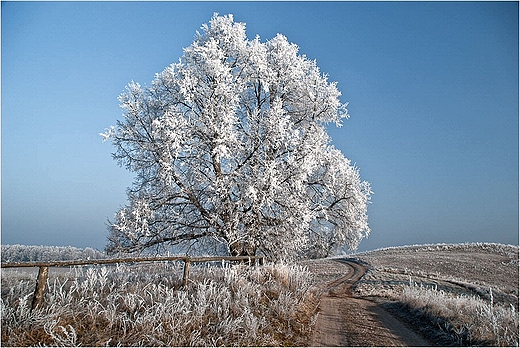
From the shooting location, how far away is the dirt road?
8.24m

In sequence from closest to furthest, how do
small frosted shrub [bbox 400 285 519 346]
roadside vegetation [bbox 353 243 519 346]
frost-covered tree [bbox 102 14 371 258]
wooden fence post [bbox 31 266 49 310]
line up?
wooden fence post [bbox 31 266 49 310]
small frosted shrub [bbox 400 285 519 346]
roadside vegetation [bbox 353 243 519 346]
frost-covered tree [bbox 102 14 371 258]

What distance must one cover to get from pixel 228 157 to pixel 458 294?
15.4 meters

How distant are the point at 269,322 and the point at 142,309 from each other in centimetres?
298

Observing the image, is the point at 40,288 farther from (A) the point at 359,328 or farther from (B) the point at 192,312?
(A) the point at 359,328

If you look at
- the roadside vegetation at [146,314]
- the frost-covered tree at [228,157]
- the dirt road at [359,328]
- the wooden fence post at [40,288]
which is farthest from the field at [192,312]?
the frost-covered tree at [228,157]

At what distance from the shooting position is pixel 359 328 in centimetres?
945

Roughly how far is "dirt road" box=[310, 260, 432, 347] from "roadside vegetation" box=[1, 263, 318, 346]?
520 mm

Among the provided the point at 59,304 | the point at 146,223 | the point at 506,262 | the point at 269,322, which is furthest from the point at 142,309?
the point at 506,262

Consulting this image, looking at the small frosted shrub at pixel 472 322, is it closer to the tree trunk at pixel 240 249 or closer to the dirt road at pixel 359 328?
the dirt road at pixel 359 328

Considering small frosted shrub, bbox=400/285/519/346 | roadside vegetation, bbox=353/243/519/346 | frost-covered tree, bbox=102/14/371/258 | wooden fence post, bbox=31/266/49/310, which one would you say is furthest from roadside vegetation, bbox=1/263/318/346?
frost-covered tree, bbox=102/14/371/258

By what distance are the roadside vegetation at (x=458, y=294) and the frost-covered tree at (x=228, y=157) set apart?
4775 mm

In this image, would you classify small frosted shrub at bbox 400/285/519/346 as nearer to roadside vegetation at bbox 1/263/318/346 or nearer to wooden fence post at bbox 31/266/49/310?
roadside vegetation at bbox 1/263/318/346

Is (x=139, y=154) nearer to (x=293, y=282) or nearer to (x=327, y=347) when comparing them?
(x=293, y=282)

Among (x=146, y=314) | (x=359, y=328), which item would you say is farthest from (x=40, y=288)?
(x=359, y=328)
